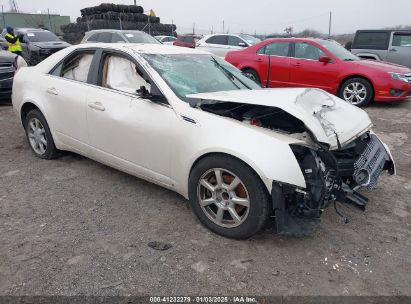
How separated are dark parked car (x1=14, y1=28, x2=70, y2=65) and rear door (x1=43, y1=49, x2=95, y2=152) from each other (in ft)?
35.2

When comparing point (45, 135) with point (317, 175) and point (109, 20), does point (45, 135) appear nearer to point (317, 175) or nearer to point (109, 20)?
point (317, 175)

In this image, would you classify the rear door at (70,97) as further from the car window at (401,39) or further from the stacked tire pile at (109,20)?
the stacked tire pile at (109,20)

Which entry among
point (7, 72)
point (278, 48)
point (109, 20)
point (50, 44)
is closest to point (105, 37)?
point (50, 44)

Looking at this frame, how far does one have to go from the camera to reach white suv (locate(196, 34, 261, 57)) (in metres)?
13.2

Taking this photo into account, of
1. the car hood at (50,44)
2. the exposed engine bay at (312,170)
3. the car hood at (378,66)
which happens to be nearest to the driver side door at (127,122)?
the exposed engine bay at (312,170)

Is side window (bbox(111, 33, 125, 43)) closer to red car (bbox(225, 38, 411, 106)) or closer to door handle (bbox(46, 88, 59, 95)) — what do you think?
red car (bbox(225, 38, 411, 106))

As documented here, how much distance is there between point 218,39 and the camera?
13594mm

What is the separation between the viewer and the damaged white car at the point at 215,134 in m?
2.82

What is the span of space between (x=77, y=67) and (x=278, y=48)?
5952 mm

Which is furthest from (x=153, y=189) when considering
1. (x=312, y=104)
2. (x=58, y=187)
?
(x=312, y=104)

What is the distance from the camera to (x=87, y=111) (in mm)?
3859

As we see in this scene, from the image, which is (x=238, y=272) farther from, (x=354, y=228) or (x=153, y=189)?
(x=153, y=189)

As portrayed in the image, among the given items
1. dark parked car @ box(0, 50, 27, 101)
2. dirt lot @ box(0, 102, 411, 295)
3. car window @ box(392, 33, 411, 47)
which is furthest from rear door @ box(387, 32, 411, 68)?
dark parked car @ box(0, 50, 27, 101)

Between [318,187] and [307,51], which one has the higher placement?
[307,51]
